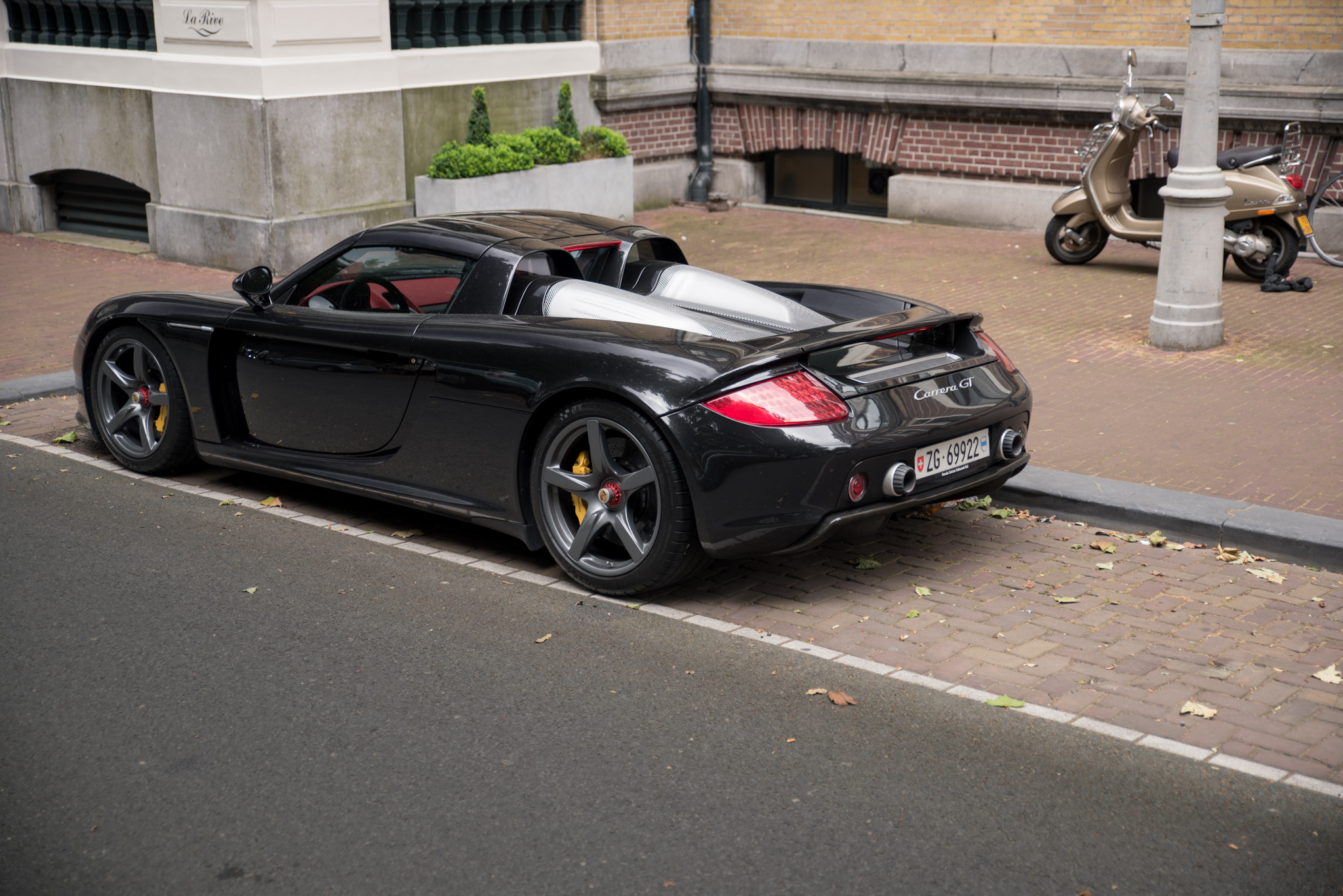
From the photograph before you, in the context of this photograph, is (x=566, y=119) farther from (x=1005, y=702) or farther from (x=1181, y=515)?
(x=1005, y=702)

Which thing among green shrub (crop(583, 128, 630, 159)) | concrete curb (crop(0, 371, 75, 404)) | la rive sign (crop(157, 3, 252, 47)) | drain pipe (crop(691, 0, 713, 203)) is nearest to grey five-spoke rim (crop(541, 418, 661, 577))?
concrete curb (crop(0, 371, 75, 404))

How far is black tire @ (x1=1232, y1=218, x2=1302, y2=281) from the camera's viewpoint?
11109mm

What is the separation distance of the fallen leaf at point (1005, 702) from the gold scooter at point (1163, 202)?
292 inches

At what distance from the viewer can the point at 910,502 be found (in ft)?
16.5

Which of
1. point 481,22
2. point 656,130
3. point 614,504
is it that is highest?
point 481,22

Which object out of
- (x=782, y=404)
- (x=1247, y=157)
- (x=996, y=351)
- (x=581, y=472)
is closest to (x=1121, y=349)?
(x=1247, y=157)

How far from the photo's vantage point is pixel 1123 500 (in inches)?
238

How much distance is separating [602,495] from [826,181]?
39.8 ft

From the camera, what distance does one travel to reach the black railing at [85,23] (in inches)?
523

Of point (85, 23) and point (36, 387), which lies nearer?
point (36, 387)

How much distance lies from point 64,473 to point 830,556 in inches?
150

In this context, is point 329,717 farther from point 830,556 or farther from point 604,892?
point 830,556

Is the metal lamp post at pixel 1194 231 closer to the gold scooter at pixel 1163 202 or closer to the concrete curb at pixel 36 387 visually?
the gold scooter at pixel 1163 202

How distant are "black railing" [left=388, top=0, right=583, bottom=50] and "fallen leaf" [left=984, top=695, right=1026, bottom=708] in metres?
10.8
